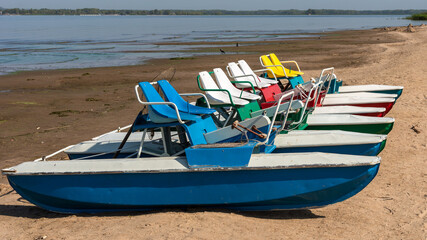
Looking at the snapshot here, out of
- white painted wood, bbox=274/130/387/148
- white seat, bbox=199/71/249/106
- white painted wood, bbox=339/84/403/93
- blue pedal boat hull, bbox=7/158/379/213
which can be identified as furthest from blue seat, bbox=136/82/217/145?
white painted wood, bbox=339/84/403/93

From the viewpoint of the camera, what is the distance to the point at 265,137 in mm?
5508

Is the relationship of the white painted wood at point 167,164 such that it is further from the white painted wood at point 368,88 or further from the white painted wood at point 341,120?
the white painted wood at point 368,88

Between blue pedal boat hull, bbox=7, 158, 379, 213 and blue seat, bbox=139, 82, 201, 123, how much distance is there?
666 mm

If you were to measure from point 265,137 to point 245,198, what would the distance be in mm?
821

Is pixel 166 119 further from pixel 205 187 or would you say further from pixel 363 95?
pixel 363 95

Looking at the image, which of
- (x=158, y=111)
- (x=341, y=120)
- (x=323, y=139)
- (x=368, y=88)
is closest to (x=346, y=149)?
(x=323, y=139)

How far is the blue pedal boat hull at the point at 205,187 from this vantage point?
486 cm

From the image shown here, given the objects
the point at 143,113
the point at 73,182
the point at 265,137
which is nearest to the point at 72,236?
the point at 73,182

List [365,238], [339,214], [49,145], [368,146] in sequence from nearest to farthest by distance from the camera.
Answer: [365,238]
[339,214]
[368,146]
[49,145]

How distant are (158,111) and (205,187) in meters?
1.00

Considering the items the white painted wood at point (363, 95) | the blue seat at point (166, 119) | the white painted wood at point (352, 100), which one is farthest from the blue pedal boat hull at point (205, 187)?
the white painted wood at point (363, 95)

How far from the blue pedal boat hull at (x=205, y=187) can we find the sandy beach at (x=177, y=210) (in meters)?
0.14

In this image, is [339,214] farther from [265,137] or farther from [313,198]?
[265,137]

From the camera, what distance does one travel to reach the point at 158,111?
5324 mm
